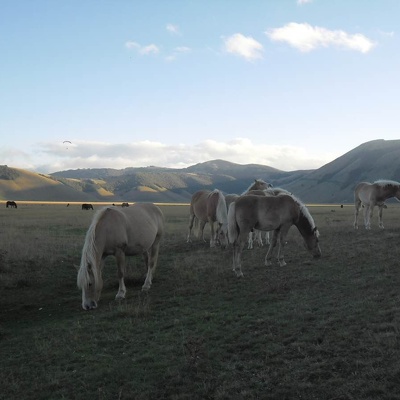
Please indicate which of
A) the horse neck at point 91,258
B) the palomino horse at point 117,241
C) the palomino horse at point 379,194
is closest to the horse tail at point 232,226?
the palomino horse at point 117,241

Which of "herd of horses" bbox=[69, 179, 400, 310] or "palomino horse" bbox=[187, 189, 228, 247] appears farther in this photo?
"palomino horse" bbox=[187, 189, 228, 247]

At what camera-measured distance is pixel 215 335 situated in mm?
6836

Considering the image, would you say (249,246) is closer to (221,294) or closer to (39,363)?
(221,294)

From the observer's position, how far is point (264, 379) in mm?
5141

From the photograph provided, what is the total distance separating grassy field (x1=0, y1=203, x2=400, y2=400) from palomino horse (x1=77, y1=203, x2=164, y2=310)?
0.62 meters

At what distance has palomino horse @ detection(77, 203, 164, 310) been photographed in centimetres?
902

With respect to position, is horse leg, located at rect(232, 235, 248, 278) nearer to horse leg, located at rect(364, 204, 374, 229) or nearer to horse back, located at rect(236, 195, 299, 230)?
horse back, located at rect(236, 195, 299, 230)

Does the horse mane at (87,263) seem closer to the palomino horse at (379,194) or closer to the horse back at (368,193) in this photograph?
the palomino horse at (379,194)

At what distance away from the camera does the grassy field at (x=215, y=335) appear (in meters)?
5.10

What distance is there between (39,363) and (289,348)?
13.8ft

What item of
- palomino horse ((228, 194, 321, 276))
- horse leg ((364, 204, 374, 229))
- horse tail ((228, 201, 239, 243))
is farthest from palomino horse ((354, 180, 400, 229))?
horse tail ((228, 201, 239, 243))

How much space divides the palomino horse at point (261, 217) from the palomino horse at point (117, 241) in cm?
244

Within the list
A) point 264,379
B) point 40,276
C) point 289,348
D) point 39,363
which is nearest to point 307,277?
point 289,348

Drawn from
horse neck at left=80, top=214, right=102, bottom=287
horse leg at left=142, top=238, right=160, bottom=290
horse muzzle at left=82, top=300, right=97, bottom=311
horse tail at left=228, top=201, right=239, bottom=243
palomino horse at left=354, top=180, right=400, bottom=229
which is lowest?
horse muzzle at left=82, top=300, right=97, bottom=311
